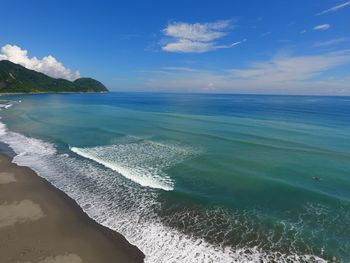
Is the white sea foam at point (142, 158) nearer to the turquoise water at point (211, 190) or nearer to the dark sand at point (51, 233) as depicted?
the turquoise water at point (211, 190)

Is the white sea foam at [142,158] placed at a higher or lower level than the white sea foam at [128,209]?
higher

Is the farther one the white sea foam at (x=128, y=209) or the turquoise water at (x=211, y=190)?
the turquoise water at (x=211, y=190)

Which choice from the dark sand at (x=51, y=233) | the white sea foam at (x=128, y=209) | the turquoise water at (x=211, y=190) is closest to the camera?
the dark sand at (x=51, y=233)

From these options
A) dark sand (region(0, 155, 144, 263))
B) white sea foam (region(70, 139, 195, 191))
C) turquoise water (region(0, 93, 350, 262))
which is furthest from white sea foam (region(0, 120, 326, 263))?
white sea foam (region(70, 139, 195, 191))

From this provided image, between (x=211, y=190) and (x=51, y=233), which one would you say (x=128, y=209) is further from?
(x=211, y=190)

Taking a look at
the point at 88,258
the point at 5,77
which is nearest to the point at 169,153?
the point at 88,258

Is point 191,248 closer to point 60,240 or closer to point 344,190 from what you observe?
point 60,240

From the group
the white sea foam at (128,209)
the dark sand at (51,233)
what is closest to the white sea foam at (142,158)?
the white sea foam at (128,209)

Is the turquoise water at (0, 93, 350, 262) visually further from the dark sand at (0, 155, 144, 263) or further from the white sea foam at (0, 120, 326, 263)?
the dark sand at (0, 155, 144, 263)
